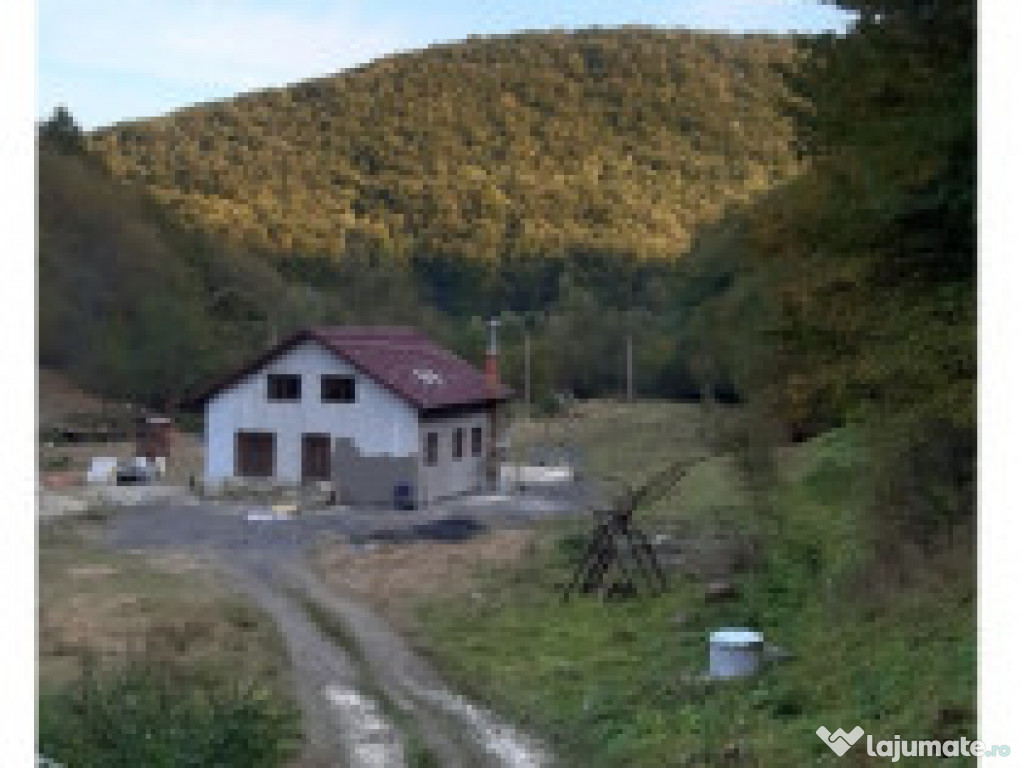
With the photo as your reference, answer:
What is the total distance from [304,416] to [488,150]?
54078mm

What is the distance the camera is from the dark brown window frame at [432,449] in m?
26.5

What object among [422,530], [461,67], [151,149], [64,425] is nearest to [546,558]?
[422,530]

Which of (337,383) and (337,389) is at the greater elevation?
(337,383)

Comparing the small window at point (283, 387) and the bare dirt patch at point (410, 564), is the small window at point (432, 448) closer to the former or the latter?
the small window at point (283, 387)

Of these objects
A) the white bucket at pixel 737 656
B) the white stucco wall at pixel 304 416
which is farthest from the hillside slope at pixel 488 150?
the white bucket at pixel 737 656

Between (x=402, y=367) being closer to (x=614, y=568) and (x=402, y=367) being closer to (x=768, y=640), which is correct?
(x=614, y=568)

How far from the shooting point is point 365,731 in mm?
10445

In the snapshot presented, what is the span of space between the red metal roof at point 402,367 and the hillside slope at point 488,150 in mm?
36491

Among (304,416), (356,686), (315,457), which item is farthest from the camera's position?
(315,457)

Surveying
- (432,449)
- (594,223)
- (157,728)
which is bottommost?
(157,728)

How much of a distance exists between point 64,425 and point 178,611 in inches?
1055

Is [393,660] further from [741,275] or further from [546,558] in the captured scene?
[741,275]

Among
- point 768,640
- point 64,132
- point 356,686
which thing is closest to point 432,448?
point 356,686

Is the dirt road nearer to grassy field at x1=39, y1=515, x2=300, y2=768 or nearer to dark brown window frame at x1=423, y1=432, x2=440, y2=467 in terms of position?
grassy field at x1=39, y1=515, x2=300, y2=768
